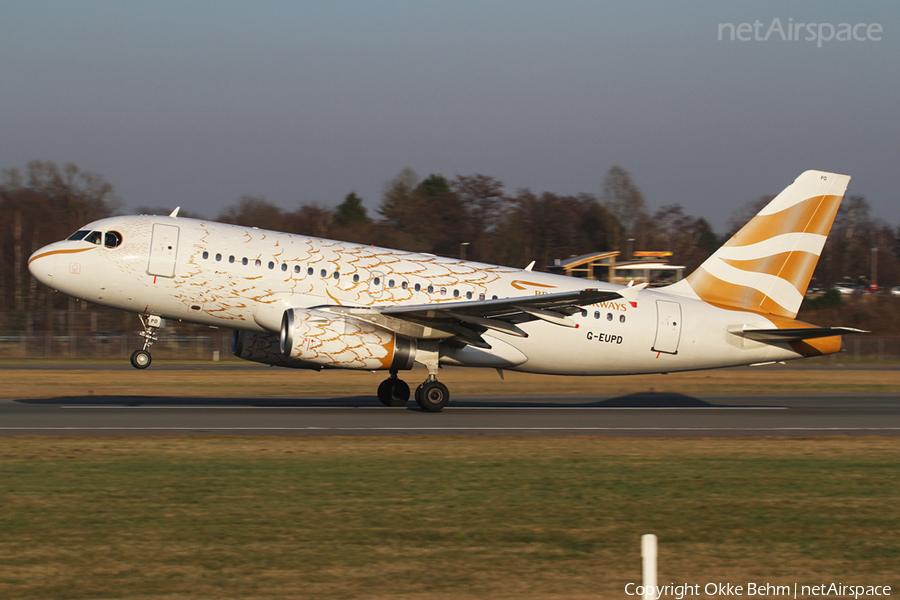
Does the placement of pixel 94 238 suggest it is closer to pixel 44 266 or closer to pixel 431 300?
pixel 44 266

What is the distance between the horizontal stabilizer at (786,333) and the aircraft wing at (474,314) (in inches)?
214

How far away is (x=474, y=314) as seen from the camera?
2159cm

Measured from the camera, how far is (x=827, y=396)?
31.3m

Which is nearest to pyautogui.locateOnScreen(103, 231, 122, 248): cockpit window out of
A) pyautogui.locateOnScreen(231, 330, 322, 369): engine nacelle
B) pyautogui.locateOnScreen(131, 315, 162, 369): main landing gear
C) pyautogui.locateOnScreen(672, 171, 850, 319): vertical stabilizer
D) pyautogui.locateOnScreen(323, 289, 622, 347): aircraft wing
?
pyautogui.locateOnScreen(131, 315, 162, 369): main landing gear

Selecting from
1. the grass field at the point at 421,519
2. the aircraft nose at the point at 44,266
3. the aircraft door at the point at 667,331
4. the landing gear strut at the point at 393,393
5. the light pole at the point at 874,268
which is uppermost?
the light pole at the point at 874,268

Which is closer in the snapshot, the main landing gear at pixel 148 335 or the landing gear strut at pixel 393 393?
the main landing gear at pixel 148 335

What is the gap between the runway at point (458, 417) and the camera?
18.9 metres

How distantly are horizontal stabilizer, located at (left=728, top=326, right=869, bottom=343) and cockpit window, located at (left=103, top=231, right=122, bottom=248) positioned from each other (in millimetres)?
16966

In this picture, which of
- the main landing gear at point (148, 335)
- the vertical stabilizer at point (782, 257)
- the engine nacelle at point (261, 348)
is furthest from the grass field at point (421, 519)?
the vertical stabilizer at point (782, 257)

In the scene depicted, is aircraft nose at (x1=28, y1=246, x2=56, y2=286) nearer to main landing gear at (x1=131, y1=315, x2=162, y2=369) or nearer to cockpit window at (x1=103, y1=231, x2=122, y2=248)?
cockpit window at (x1=103, y1=231, x2=122, y2=248)

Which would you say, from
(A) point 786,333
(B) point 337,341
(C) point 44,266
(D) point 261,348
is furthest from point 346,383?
(A) point 786,333

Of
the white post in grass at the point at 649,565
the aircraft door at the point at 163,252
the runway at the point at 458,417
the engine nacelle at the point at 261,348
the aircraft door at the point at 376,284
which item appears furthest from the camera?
the engine nacelle at the point at 261,348

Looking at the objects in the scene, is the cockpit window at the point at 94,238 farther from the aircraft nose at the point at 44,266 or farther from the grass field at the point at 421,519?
the grass field at the point at 421,519

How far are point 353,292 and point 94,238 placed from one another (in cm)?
683
